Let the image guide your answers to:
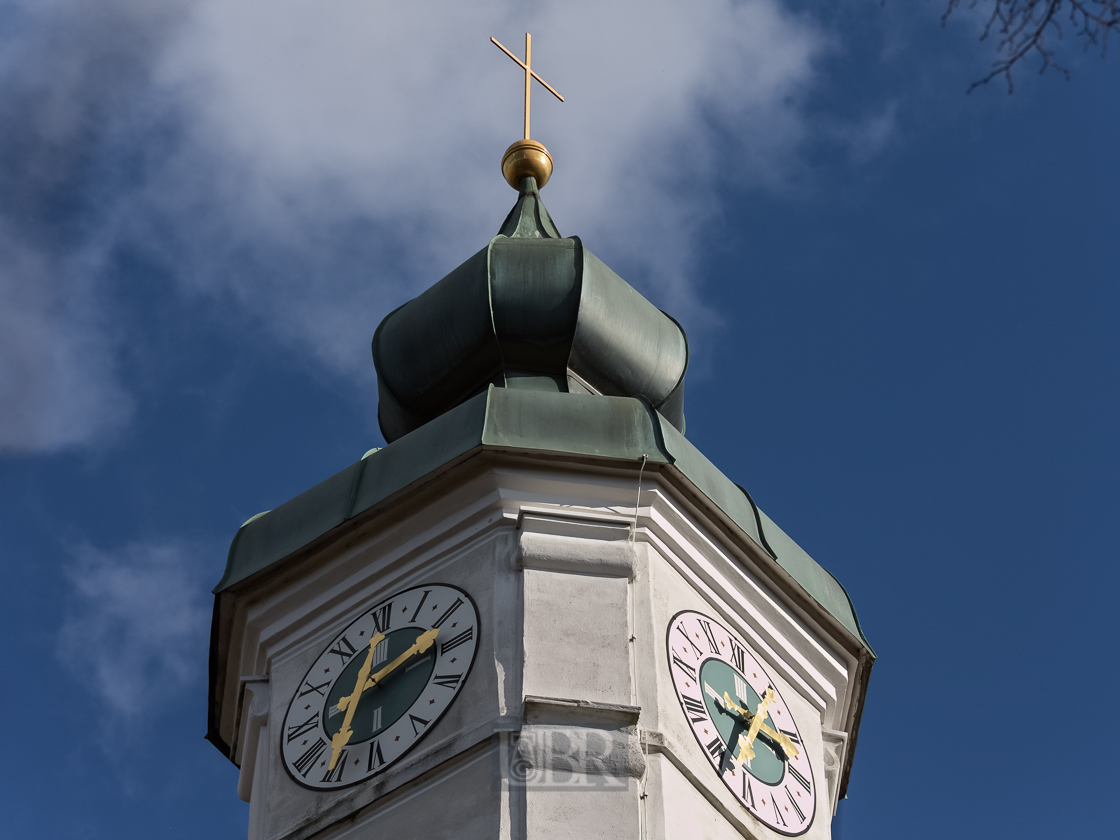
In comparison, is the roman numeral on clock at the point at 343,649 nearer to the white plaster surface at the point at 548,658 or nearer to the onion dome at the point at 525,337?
the white plaster surface at the point at 548,658

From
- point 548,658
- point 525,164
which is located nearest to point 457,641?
point 548,658

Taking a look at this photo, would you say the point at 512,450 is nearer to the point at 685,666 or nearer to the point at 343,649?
the point at 343,649

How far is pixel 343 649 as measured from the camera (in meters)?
11.6

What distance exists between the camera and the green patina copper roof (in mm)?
11898

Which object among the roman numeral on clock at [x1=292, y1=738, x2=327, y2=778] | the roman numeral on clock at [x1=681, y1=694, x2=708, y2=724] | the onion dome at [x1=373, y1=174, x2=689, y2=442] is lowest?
the roman numeral on clock at [x1=292, y1=738, x2=327, y2=778]

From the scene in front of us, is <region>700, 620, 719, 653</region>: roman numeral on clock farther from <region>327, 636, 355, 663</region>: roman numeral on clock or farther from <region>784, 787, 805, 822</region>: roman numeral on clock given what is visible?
<region>327, 636, 355, 663</region>: roman numeral on clock

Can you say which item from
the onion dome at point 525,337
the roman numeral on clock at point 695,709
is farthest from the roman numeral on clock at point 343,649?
the onion dome at point 525,337

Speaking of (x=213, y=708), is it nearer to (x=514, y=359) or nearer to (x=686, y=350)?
(x=514, y=359)

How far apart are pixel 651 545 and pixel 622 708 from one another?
157 centimetres

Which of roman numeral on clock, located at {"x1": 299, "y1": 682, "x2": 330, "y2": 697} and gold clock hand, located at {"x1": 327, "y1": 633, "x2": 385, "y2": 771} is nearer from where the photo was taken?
gold clock hand, located at {"x1": 327, "y1": 633, "x2": 385, "y2": 771}

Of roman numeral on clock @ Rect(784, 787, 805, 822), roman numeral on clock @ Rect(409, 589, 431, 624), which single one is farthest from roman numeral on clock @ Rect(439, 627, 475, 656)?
roman numeral on clock @ Rect(784, 787, 805, 822)

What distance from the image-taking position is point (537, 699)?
10328mm

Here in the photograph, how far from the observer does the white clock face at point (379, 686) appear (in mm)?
10742

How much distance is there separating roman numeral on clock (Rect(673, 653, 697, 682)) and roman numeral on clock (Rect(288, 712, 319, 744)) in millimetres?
2131
